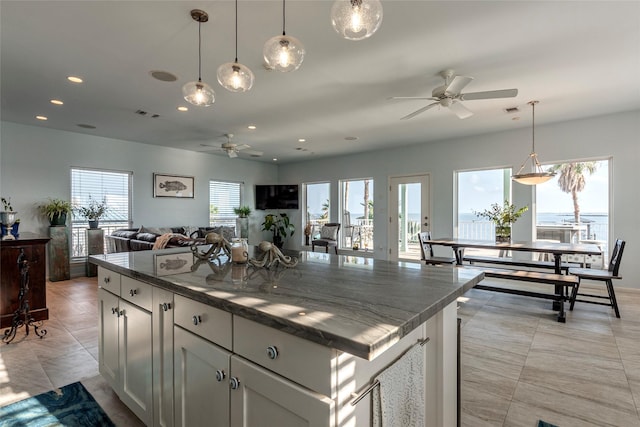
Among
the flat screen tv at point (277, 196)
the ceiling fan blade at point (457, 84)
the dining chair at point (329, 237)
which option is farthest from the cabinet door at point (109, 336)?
the flat screen tv at point (277, 196)

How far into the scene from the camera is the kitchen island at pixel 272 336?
834 millimetres

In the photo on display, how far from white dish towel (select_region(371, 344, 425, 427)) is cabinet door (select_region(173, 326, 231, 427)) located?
1.77 feet

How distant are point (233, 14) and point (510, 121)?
4726 millimetres

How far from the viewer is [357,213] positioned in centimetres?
824

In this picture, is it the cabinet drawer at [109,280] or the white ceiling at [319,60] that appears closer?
the cabinet drawer at [109,280]

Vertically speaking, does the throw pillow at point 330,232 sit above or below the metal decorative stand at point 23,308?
above

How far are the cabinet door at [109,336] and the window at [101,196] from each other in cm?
502

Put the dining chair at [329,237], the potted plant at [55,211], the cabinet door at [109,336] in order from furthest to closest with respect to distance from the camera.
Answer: the dining chair at [329,237]
the potted plant at [55,211]
the cabinet door at [109,336]

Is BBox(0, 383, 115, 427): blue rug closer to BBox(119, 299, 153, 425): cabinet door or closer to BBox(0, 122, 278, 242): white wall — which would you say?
BBox(119, 299, 153, 425): cabinet door

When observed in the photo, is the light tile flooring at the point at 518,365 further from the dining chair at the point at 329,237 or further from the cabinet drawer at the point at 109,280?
the dining chair at the point at 329,237

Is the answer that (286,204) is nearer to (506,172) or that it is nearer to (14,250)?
(506,172)

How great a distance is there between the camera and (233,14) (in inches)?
91.7

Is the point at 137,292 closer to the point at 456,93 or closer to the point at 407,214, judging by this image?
the point at 456,93

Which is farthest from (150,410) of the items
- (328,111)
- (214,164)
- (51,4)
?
(214,164)
